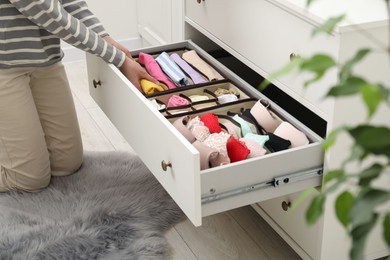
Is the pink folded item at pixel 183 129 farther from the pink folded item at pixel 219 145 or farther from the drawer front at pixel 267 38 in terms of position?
the drawer front at pixel 267 38

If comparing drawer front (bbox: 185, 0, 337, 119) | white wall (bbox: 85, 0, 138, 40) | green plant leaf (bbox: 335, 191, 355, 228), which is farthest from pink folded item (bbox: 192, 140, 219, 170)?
white wall (bbox: 85, 0, 138, 40)

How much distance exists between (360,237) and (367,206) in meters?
0.03

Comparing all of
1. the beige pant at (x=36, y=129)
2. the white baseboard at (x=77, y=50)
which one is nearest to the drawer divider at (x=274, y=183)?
the beige pant at (x=36, y=129)

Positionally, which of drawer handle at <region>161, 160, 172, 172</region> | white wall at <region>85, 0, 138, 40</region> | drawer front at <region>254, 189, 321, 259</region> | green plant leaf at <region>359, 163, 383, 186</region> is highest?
green plant leaf at <region>359, 163, 383, 186</region>

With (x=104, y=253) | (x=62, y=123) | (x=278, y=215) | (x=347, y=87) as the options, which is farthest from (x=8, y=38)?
(x=347, y=87)

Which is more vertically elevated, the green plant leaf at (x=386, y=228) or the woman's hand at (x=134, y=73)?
the green plant leaf at (x=386, y=228)

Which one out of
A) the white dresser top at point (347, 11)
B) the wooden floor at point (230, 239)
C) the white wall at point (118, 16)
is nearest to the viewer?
the white dresser top at point (347, 11)

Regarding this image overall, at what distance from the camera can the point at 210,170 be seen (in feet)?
4.30

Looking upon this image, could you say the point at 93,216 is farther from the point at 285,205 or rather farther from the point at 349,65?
the point at 349,65

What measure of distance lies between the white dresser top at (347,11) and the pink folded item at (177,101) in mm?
338

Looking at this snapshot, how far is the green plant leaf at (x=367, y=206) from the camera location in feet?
1.65

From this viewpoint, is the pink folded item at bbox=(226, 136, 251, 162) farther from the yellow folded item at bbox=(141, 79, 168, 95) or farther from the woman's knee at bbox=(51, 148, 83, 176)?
the woman's knee at bbox=(51, 148, 83, 176)

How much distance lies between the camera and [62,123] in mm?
2012

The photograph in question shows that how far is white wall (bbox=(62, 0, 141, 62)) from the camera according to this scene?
9.51 feet
